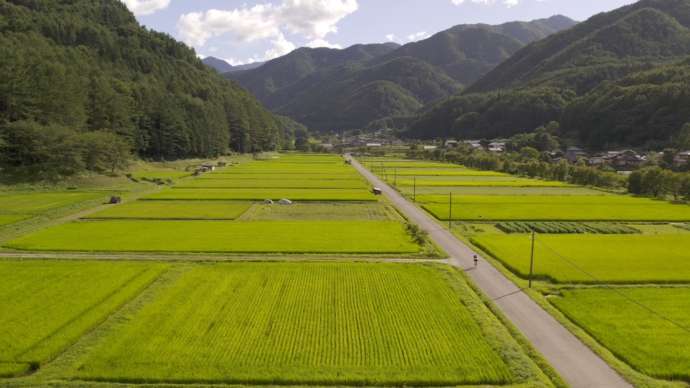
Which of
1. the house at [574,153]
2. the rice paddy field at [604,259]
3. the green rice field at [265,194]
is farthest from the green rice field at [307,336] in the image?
the house at [574,153]

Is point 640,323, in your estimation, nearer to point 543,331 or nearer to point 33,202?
point 543,331

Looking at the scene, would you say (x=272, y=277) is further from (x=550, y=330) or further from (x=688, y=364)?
(x=688, y=364)

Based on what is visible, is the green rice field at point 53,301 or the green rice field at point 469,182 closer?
the green rice field at point 53,301

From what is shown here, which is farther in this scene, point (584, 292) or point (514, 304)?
point (584, 292)

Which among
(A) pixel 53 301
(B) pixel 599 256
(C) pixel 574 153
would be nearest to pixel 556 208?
(B) pixel 599 256

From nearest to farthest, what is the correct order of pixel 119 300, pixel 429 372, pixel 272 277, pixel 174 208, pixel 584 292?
1. pixel 429 372
2. pixel 119 300
3. pixel 584 292
4. pixel 272 277
5. pixel 174 208

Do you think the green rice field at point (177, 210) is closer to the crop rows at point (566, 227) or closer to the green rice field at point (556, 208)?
the green rice field at point (556, 208)

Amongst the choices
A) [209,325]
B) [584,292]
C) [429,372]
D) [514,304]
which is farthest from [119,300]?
[584,292]
